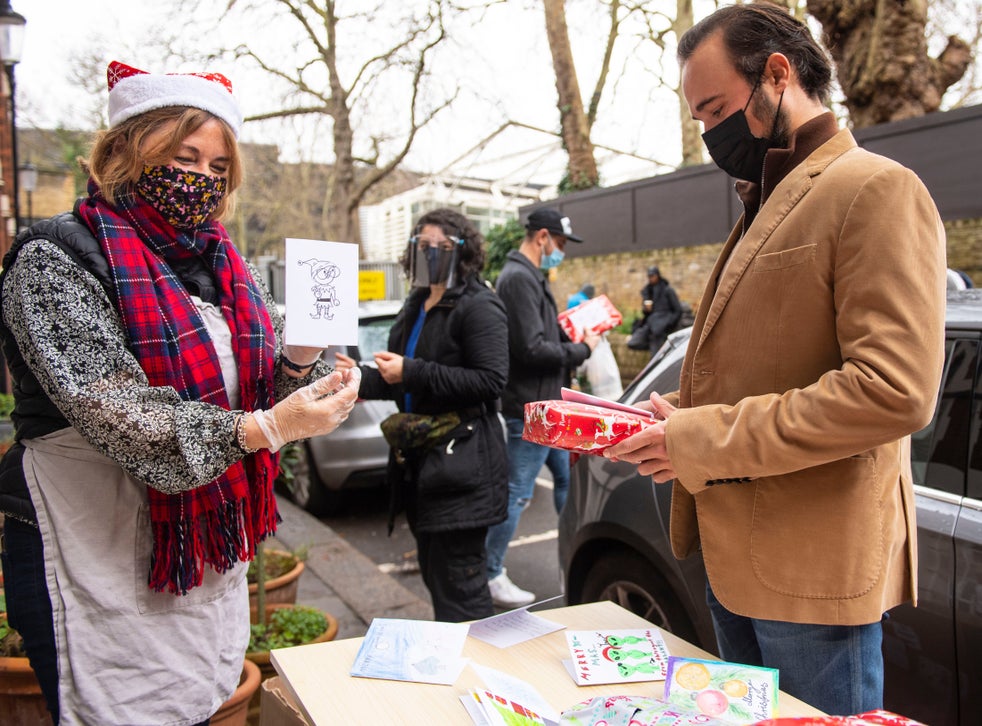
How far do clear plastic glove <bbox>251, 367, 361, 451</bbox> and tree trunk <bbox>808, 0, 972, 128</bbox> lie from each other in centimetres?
853

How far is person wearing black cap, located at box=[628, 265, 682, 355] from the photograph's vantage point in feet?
39.1

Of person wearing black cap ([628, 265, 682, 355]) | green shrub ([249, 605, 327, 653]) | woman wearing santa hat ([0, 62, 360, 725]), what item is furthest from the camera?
person wearing black cap ([628, 265, 682, 355])

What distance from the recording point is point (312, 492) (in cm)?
636

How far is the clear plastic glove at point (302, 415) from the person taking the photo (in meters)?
1.61

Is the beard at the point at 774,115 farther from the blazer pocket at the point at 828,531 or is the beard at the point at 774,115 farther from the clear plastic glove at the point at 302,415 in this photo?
the clear plastic glove at the point at 302,415

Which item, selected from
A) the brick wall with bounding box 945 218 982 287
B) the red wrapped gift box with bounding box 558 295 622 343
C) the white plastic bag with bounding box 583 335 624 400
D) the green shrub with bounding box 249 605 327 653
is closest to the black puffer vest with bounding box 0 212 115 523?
the green shrub with bounding box 249 605 327 653

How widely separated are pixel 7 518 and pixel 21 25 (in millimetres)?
8411

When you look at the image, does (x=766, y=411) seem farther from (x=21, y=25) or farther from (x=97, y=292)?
(x=21, y=25)

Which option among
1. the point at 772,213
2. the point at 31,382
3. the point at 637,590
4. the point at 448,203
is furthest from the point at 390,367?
the point at 448,203

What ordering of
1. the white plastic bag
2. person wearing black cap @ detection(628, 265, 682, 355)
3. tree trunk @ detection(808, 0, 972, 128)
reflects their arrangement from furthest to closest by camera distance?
person wearing black cap @ detection(628, 265, 682, 355) < tree trunk @ detection(808, 0, 972, 128) < the white plastic bag

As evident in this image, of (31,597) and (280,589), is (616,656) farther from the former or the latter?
(280,589)

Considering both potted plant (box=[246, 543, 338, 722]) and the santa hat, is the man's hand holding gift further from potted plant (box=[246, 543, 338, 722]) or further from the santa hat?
potted plant (box=[246, 543, 338, 722])

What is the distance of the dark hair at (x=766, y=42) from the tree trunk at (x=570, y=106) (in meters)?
13.7

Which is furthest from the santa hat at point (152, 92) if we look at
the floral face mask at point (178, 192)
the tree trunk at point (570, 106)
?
the tree trunk at point (570, 106)
